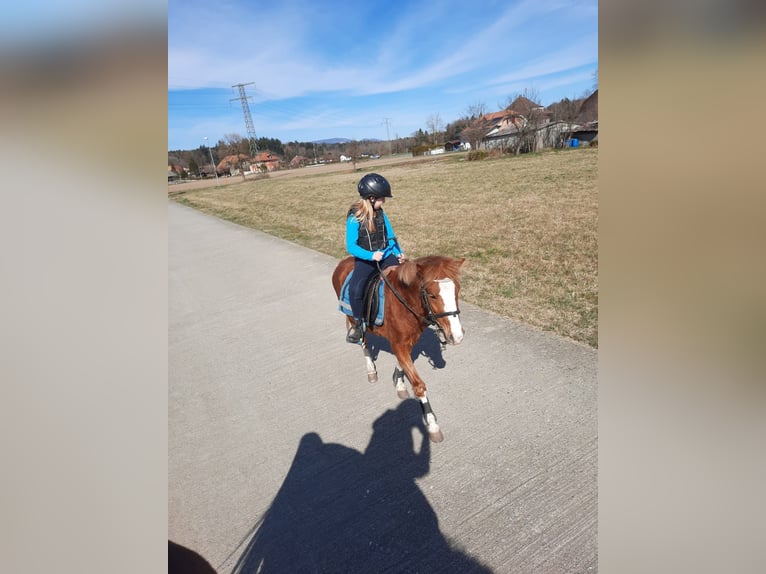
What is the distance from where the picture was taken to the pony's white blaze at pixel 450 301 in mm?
3176

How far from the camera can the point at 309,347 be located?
5680 millimetres

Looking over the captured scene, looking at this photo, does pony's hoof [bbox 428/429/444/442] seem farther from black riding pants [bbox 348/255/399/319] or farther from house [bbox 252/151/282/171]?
house [bbox 252/151/282/171]

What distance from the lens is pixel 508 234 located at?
1059 cm

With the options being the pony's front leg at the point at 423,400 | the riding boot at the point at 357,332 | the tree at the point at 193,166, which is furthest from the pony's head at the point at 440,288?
the tree at the point at 193,166

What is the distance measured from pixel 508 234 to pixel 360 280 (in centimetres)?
751

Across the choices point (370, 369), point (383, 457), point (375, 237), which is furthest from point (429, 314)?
point (370, 369)

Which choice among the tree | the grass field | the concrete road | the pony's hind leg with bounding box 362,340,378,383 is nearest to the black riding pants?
the pony's hind leg with bounding box 362,340,378,383

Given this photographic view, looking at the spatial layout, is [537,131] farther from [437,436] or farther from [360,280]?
[437,436]

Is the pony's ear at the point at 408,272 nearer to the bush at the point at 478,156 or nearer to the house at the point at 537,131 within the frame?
the bush at the point at 478,156
